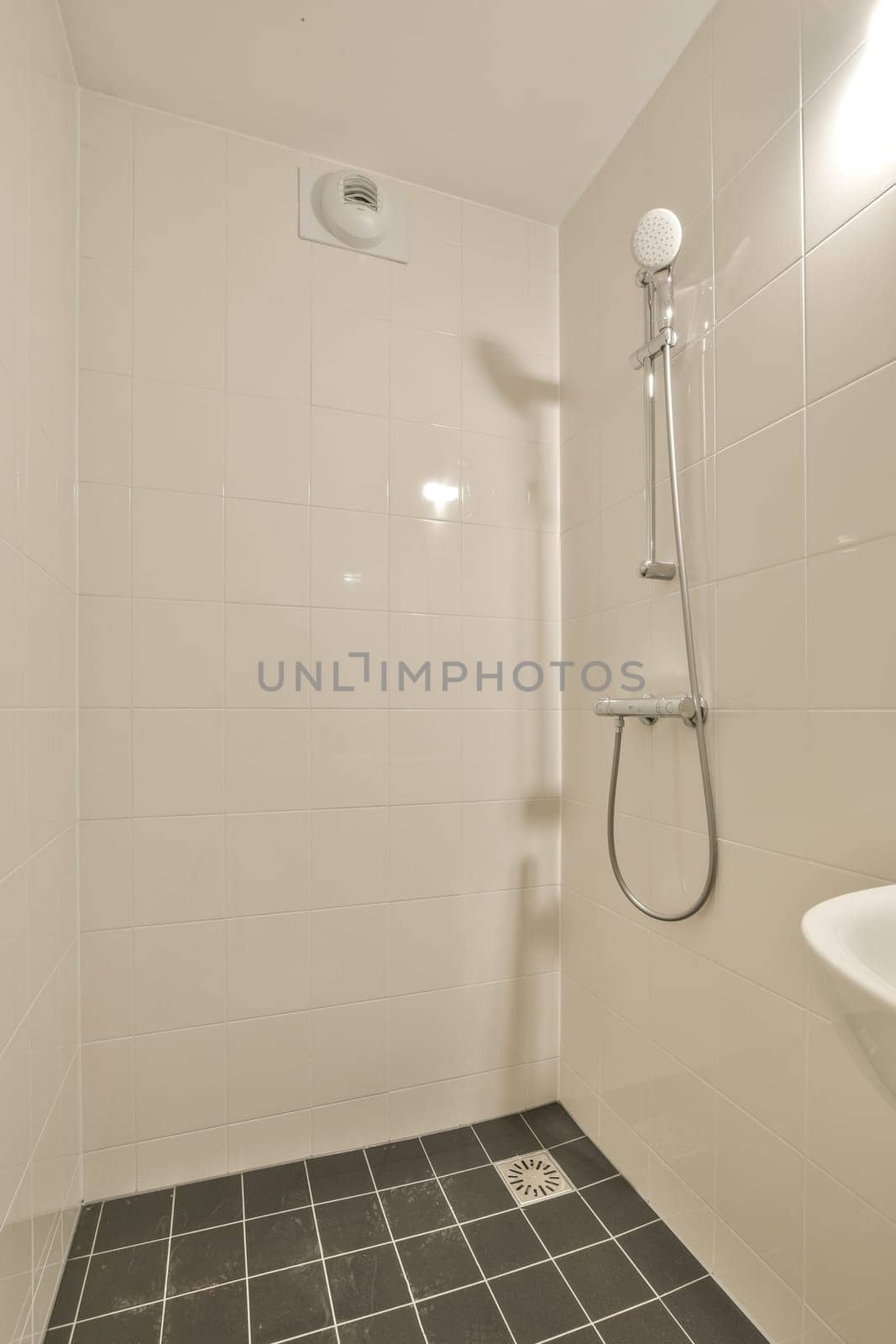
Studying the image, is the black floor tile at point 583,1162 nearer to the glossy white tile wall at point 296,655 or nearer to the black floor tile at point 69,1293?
the glossy white tile wall at point 296,655

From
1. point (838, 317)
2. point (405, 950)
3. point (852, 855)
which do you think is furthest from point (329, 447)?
point (852, 855)

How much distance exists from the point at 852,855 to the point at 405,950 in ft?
3.54

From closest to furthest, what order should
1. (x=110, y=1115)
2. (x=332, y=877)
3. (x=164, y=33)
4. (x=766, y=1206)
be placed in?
(x=766, y=1206) < (x=164, y=33) < (x=110, y=1115) < (x=332, y=877)

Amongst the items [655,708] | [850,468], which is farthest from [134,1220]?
[850,468]

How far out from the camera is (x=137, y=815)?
1.50 m

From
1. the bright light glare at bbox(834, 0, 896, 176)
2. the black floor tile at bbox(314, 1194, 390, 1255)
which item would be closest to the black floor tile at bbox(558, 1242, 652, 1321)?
the black floor tile at bbox(314, 1194, 390, 1255)

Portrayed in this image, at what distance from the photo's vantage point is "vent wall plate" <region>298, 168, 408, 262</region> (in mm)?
1631

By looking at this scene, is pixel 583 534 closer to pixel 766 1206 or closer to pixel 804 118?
pixel 804 118

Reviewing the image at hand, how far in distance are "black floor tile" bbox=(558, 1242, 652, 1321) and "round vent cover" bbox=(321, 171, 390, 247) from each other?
2.26 m

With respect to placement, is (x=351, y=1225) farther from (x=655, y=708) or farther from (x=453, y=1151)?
(x=655, y=708)

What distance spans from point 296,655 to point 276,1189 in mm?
1188

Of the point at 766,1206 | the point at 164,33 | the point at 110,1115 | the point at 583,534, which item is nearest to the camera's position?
the point at 766,1206

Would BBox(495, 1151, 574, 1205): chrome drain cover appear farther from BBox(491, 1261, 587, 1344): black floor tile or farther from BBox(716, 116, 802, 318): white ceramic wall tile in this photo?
BBox(716, 116, 802, 318): white ceramic wall tile

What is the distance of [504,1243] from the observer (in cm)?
135
